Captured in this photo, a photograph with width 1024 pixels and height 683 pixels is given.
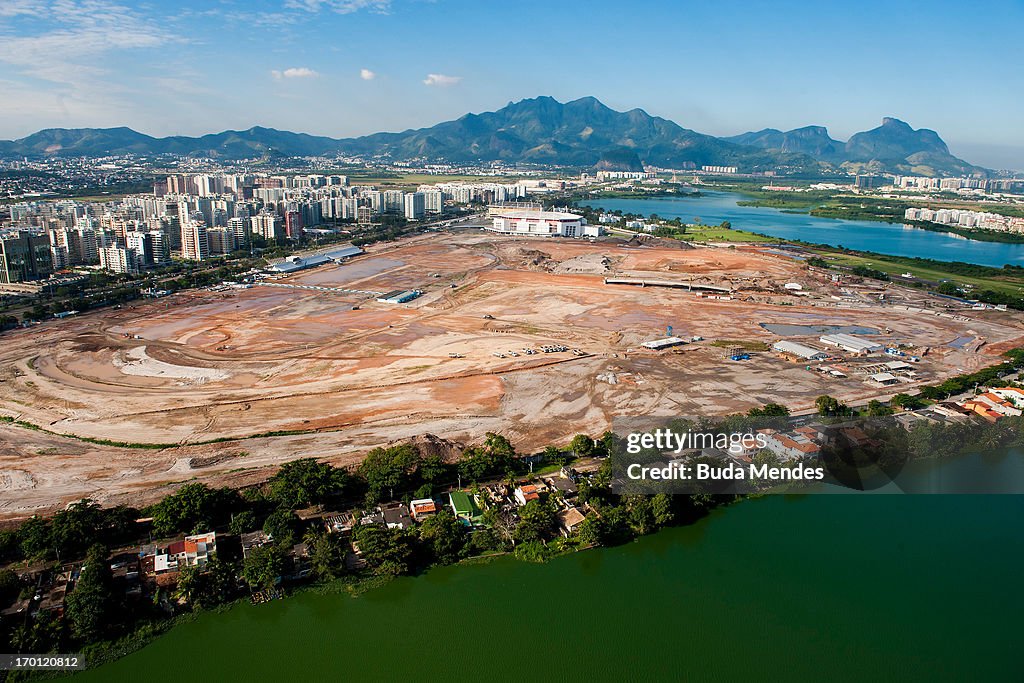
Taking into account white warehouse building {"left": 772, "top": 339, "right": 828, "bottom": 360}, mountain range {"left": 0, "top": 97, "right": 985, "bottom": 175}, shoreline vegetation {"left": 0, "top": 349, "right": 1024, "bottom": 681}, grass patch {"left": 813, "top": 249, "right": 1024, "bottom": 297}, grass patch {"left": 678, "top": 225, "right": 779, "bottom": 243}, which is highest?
mountain range {"left": 0, "top": 97, "right": 985, "bottom": 175}

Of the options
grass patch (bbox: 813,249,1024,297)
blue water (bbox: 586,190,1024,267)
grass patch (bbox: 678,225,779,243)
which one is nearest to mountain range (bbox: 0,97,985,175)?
blue water (bbox: 586,190,1024,267)

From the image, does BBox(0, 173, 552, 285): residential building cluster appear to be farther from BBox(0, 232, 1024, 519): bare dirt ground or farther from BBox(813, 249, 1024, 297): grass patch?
BBox(813, 249, 1024, 297): grass patch

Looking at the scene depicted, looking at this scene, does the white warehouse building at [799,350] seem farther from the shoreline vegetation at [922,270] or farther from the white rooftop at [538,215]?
the white rooftop at [538,215]

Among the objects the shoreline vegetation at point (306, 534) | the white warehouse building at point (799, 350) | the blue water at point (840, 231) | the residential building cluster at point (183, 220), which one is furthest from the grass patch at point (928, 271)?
the residential building cluster at point (183, 220)

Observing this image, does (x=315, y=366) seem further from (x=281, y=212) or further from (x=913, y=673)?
(x=281, y=212)

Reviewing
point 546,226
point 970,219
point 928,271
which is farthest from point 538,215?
point 970,219

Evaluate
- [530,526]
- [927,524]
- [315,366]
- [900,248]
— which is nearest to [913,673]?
[927,524]
